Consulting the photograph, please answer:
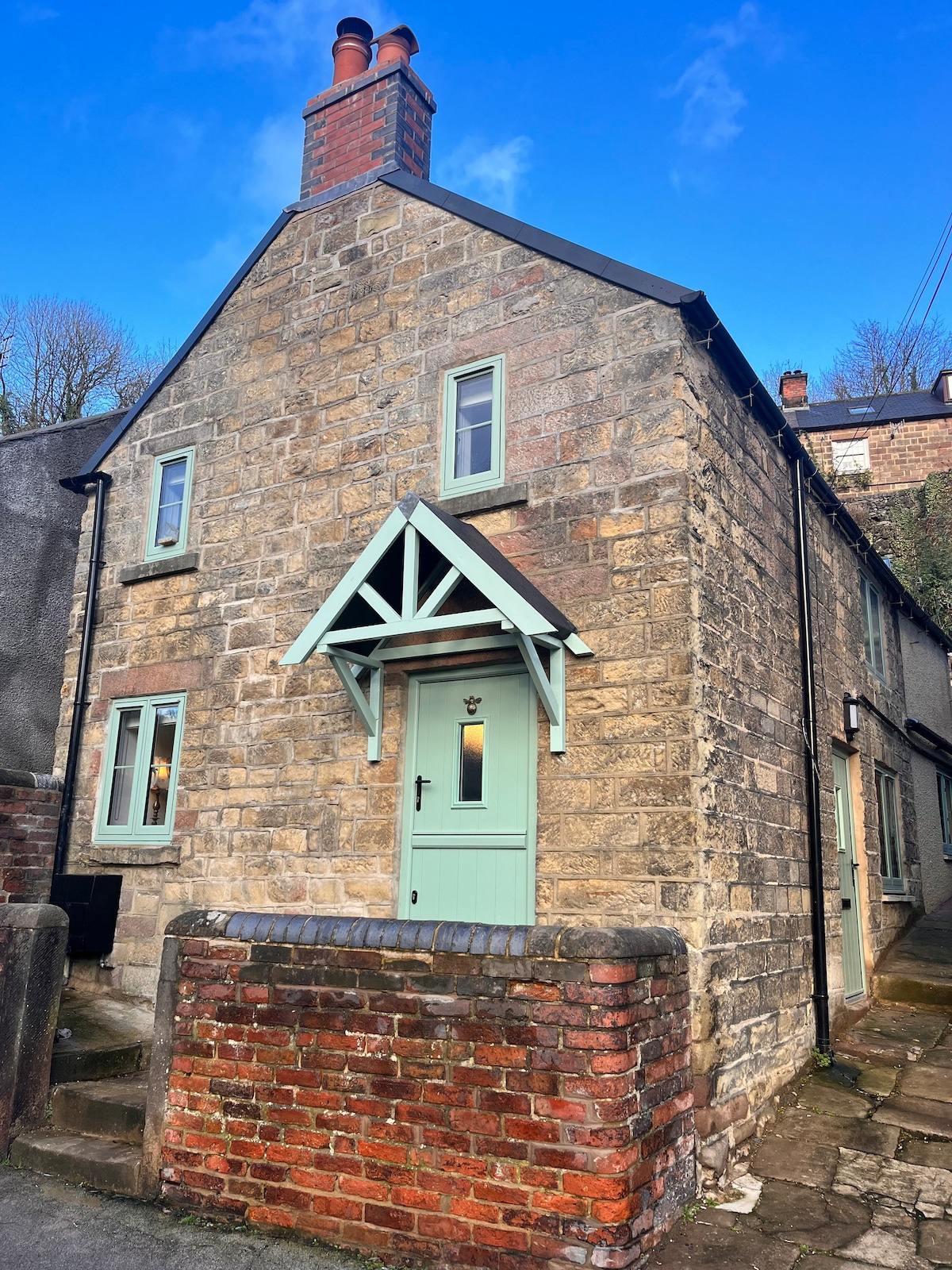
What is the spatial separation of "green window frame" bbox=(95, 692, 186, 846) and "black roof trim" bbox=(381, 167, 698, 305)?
461 cm

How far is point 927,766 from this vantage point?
13523 millimetres

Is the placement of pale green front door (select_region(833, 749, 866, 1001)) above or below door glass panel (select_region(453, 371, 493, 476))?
below

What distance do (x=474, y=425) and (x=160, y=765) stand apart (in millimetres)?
4050

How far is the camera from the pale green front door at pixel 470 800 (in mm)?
6277

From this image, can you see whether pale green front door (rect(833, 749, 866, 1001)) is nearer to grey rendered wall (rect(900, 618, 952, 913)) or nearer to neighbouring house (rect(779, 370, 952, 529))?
grey rendered wall (rect(900, 618, 952, 913))

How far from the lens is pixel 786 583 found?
316 inches

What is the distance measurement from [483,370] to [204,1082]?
5.06 m

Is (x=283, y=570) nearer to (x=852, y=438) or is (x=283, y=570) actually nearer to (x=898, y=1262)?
(x=898, y=1262)

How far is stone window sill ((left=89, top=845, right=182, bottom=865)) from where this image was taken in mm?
7941

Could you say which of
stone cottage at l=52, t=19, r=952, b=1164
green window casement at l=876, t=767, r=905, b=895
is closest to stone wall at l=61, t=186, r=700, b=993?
stone cottage at l=52, t=19, r=952, b=1164

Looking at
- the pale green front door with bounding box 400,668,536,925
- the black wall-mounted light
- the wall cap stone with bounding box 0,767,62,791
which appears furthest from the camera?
the black wall-mounted light

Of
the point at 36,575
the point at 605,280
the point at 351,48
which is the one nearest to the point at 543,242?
the point at 605,280

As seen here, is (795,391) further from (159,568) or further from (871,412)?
(159,568)

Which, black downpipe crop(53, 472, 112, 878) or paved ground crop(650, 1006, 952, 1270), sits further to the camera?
black downpipe crop(53, 472, 112, 878)
